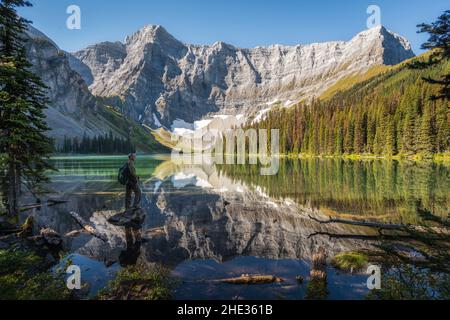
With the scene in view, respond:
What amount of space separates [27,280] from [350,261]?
1258cm

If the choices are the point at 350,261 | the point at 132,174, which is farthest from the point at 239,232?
the point at 132,174

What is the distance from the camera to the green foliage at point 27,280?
8.77 metres

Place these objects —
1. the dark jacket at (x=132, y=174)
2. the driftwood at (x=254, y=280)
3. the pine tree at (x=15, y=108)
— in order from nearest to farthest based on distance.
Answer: the driftwood at (x=254, y=280) → the pine tree at (x=15, y=108) → the dark jacket at (x=132, y=174)

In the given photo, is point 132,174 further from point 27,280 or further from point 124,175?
point 27,280

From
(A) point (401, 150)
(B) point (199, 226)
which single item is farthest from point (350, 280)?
(A) point (401, 150)

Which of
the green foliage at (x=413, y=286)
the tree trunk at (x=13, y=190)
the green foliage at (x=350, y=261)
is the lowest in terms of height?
the green foliage at (x=350, y=261)

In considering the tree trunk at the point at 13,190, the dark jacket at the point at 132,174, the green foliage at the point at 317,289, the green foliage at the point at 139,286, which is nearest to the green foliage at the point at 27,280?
the green foliage at the point at 139,286

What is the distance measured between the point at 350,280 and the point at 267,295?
3.35 metres

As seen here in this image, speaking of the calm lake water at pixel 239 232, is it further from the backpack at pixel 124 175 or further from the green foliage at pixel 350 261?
the backpack at pixel 124 175

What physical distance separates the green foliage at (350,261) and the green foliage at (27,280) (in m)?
10.4

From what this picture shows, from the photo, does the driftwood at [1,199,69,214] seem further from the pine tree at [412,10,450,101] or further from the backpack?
the pine tree at [412,10,450,101]

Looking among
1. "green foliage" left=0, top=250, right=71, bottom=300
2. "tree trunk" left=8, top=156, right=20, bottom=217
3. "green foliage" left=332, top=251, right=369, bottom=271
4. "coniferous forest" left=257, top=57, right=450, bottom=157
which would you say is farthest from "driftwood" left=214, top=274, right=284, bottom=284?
"coniferous forest" left=257, top=57, right=450, bottom=157

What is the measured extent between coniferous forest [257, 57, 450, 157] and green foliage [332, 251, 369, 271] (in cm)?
6030
